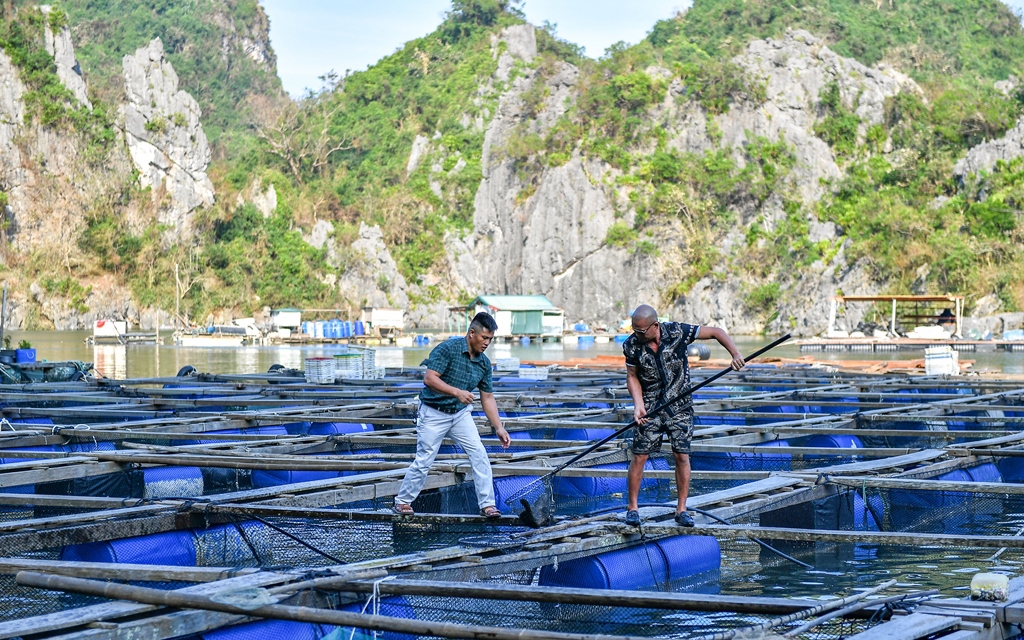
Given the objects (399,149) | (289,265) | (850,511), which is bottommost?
(850,511)

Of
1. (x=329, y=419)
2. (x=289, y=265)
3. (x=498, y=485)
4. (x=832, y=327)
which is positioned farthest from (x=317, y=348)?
(x=498, y=485)

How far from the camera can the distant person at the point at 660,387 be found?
8328 millimetres

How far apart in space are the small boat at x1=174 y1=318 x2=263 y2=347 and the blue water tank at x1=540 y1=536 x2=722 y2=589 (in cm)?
5823

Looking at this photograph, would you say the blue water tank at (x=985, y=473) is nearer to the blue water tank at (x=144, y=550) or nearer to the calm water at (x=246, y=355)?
the blue water tank at (x=144, y=550)

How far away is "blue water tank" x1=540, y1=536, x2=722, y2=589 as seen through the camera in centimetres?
750

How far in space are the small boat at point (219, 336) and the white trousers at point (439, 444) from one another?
5720 cm

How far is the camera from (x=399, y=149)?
313 ft

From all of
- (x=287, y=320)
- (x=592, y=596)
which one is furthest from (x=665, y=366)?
(x=287, y=320)

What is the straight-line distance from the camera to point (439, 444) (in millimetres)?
8797

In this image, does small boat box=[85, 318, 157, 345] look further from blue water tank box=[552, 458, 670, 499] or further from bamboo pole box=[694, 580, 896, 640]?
bamboo pole box=[694, 580, 896, 640]

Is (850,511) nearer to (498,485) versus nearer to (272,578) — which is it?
(498,485)

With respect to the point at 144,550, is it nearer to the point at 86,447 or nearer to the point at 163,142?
the point at 86,447

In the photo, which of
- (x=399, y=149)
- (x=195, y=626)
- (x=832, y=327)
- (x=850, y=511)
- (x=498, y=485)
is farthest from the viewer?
(x=399, y=149)

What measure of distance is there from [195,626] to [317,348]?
57.3 m
